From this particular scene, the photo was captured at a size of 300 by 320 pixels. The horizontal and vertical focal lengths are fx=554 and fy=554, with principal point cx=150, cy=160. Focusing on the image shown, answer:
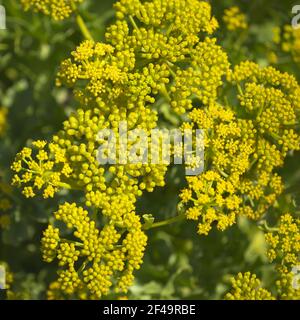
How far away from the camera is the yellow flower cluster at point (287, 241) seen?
1.53m

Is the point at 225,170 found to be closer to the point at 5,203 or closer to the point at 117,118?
the point at 117,118

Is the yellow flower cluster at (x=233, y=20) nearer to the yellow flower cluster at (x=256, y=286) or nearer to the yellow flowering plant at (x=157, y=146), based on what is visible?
the yellow flowering plant at (x=157, y=146)

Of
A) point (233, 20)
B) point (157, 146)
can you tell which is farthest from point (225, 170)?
point (233, 20)

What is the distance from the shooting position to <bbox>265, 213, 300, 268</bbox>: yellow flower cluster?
1.53 metres

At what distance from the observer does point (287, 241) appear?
1.53m

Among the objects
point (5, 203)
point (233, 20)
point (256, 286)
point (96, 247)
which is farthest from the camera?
point (233, 20)

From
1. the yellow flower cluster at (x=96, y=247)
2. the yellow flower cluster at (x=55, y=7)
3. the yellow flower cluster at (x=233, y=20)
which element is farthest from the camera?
the yellow flower cluster at (x=233, y=20)

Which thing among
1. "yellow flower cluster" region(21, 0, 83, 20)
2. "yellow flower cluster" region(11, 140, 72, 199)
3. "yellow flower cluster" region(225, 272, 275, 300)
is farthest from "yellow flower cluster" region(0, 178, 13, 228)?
"yellow flower cluster" region(225, 272, 275, 300)

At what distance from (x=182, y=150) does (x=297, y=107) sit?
350 millimetres

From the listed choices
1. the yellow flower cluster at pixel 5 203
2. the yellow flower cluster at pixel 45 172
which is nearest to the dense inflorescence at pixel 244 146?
the yellow flower cluster at pixel 45 172

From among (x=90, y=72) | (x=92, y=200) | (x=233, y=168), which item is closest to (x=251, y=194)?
(x=233, y=168)

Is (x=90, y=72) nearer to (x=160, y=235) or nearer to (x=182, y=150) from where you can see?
(x=182, y=150)

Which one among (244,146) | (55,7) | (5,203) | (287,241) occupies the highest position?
(55,7)

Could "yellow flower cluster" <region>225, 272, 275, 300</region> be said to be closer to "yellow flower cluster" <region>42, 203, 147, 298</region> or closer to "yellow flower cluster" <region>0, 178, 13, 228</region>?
"yellow flower cluster" <region>42, 203, 147, 298</region>
